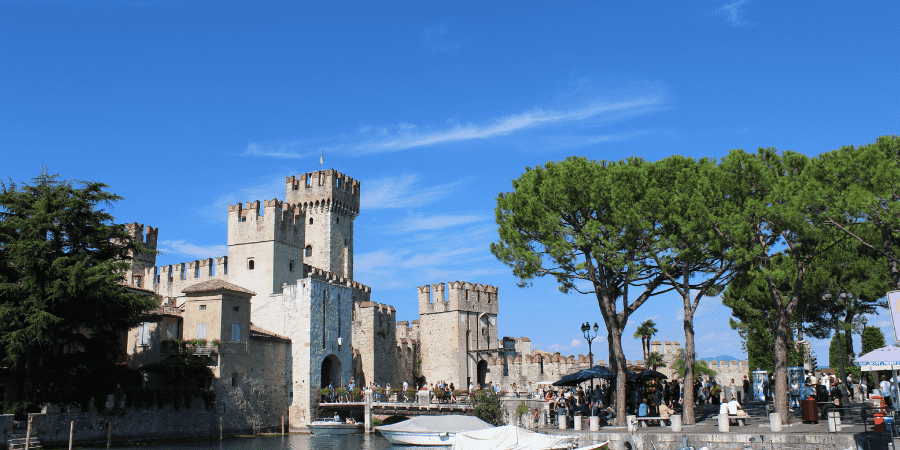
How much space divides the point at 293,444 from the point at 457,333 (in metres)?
17.8

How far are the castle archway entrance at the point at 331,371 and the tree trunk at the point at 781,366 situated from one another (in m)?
27.5

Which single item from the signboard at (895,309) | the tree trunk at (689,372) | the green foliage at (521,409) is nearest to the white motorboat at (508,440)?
the tree trunk at (689,372)

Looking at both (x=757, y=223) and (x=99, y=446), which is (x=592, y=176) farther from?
(x=99, y=446)

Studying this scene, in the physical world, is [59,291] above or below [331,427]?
above

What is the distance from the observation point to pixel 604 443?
68.5 ft

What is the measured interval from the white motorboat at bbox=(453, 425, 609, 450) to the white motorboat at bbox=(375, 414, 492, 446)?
5687mm

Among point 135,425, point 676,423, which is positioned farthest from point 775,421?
point 135,425

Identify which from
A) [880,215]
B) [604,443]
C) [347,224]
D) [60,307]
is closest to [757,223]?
[880,215]

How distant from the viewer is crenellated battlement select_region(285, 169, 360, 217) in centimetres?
5822

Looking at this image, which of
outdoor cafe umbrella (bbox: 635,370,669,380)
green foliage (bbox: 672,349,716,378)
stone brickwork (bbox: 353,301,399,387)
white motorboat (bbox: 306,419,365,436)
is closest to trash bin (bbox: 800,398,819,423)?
outdoor cafe umbrella (bbox: 635,370,669,380)

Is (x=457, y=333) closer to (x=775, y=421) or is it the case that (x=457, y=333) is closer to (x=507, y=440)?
(x=507, y=440)

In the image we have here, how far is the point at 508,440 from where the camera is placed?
22078 millimetres

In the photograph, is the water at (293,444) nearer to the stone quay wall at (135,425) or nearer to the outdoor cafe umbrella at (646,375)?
the stone quay wall at (135,425)

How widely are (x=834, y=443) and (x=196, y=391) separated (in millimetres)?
26984
